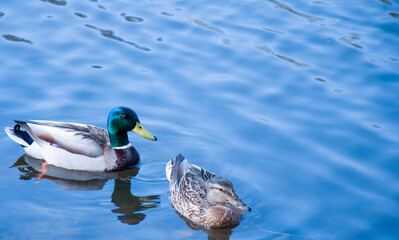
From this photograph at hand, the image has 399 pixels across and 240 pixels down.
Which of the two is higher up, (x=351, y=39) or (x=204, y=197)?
(x=351, y=39)

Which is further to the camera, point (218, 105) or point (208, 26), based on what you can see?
point (208, 26)

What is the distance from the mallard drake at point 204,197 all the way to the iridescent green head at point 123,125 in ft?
3.39

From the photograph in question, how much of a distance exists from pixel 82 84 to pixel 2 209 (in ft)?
11.3

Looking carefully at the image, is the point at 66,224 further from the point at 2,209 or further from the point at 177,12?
the point at 177,12

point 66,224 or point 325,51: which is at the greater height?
point 325,51

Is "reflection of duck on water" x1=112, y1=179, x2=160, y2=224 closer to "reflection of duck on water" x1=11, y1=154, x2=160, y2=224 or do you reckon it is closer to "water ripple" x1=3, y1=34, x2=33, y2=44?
"reflection of duck on water" x1=11, y1=154, x2=160, y2=224

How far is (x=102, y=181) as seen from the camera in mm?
8812

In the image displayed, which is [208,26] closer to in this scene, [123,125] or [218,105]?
[218,105]

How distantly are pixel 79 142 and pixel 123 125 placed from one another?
661 millimetres

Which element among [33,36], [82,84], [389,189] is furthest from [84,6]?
[389,189]

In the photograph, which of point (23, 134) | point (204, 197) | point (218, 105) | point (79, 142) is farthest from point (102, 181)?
point (218, 105)

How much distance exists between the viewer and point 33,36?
40.9ft

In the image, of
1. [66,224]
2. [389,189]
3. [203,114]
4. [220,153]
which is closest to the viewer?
[66,224]

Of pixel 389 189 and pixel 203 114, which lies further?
pixel 203 114
